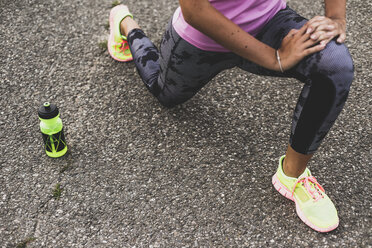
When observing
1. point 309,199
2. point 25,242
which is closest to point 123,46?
point 25,242

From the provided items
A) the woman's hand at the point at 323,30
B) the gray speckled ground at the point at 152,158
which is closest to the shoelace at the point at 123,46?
the gray speckled ground at the point at 152,158

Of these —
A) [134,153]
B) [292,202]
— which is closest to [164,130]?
[134,153]

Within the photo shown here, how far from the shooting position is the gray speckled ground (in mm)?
2297

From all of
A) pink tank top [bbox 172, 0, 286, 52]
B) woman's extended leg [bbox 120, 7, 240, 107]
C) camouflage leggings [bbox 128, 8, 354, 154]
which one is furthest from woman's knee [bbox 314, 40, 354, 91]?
woman's extended leg [bbox 120, 7, 240, 107]

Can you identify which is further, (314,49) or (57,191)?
(57,191)

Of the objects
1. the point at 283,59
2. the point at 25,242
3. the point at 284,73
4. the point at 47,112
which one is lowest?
the point at 25,242

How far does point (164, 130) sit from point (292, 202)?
0.84 metres

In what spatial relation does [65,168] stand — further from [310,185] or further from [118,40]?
[310,185]

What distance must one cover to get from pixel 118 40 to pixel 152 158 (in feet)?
3.33

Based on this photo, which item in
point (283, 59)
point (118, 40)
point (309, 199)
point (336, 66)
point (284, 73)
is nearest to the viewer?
point (336, 66)

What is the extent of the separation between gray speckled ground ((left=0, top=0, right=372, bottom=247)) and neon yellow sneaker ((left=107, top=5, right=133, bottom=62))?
7 centimetres

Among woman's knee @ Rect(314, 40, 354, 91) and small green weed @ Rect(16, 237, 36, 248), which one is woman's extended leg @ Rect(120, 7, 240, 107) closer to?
woman's knee @ Rect(314, 40, 354, 91)

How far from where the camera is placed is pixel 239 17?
7.32 feet

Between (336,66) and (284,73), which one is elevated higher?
(336,66)
